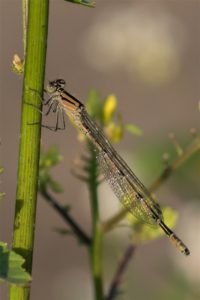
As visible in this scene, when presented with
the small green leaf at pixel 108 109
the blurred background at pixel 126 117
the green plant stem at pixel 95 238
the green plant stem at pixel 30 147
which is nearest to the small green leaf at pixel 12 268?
the green plant stem at pixel 30 147

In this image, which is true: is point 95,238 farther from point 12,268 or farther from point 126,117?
point 126,117

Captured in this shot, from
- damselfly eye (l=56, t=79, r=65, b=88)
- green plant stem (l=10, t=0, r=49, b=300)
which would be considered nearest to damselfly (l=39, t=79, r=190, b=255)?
damselfly eye (l=56, t=79, r=65, b=88)

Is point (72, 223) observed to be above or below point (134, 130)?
below

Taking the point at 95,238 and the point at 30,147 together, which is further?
the point at 95,238

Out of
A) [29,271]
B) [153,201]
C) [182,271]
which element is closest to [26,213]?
[29,271]

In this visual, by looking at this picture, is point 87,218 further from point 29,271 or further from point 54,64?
point 29,271

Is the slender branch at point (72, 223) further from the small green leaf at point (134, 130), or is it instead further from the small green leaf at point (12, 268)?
the small green leaf at point (12, 268)

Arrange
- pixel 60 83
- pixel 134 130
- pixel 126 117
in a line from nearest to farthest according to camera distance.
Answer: pixel 134 130 < pixel 60 83 < pixel 126 117

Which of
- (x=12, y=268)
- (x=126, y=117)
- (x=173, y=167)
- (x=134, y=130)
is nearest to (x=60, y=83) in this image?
(x=134, y=130)
